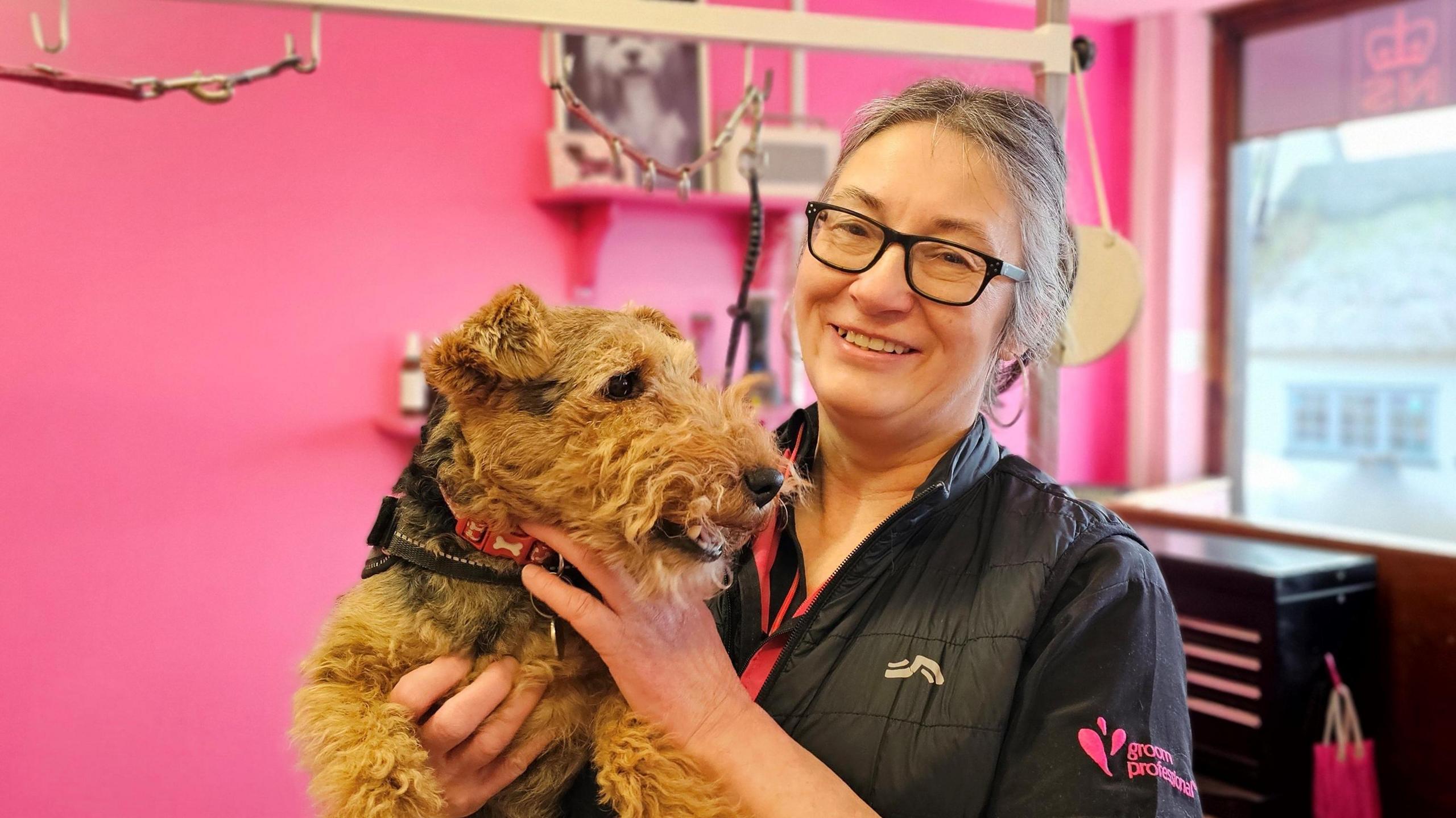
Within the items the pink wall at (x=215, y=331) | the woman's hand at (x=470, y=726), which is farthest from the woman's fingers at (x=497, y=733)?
the pink wall at (x=215, y=331)

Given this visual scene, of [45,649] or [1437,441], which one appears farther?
[1437,441]

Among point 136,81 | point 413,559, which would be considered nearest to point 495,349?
point 413,559

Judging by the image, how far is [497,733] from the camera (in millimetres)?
1300

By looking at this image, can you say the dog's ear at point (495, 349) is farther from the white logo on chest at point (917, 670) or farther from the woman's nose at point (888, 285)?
the white logo on chest at point (917, 670)

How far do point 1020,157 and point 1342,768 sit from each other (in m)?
2.41

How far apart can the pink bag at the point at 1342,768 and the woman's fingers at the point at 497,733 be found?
8.35 feet

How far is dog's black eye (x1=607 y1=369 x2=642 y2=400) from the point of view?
1.39 metres

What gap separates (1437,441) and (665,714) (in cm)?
434

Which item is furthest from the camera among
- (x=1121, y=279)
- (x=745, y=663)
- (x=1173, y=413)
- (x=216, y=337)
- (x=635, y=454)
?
(x=1173, y=413)

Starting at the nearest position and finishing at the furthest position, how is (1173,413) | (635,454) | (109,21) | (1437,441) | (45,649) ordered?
(635,454) → (45,649) → (109,21) → (1437,441) → (1173,413)

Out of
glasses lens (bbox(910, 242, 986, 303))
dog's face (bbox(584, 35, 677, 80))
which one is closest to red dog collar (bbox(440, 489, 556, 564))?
glasses lens (bbox(910, 242, 986, 303))

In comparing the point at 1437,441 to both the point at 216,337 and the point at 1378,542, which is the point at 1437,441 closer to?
the point at 1378,542

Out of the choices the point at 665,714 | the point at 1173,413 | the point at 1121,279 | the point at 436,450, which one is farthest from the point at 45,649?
the point at 1173,413

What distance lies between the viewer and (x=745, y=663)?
1457 mm
